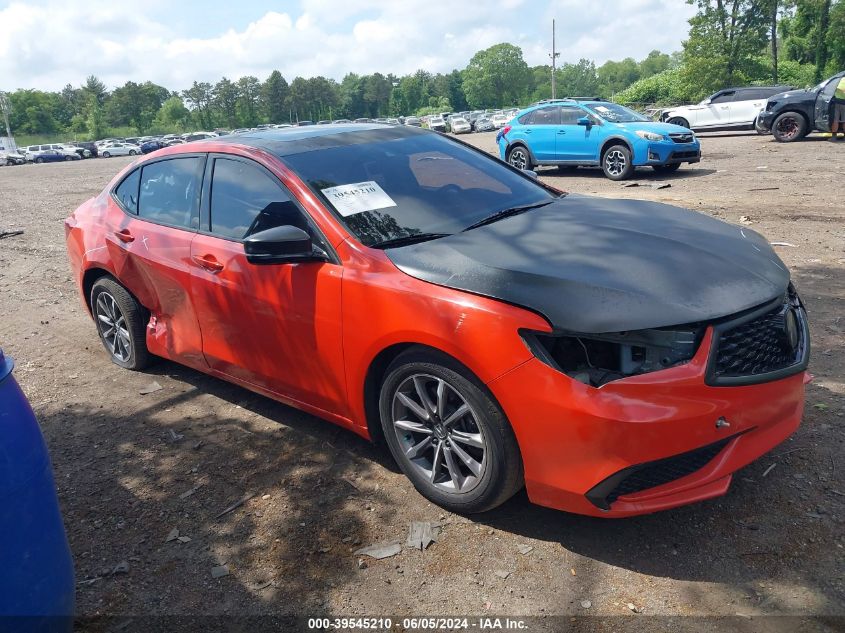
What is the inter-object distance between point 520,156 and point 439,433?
1302 centimetres

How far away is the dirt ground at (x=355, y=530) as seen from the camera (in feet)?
A: 8.54

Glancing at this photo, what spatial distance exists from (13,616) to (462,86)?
14419 centimetres

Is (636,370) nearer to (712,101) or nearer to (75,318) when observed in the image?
(75,318)

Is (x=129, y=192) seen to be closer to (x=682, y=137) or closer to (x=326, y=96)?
(x=682, y=137)

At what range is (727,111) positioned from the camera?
70.9 ft

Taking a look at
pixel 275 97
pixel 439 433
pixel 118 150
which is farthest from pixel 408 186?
pixel 275 97

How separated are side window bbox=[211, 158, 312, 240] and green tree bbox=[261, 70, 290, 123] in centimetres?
12300

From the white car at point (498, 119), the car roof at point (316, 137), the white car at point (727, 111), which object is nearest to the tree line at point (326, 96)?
the white car at point (498, 119)

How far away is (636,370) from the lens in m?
2.56

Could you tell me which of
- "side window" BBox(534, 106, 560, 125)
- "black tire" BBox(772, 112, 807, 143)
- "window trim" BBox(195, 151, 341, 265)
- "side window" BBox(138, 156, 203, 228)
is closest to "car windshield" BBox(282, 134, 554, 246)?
"window trim" BBox(195, 151, 341, 265)

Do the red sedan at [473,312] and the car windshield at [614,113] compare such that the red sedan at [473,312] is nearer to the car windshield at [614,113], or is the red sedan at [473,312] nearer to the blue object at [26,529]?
the blue object at [26,529]

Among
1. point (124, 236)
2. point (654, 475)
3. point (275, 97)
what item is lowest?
point (654, 475)

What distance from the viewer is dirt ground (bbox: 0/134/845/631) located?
8.54 ft

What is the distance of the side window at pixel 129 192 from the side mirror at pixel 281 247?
1.82m
